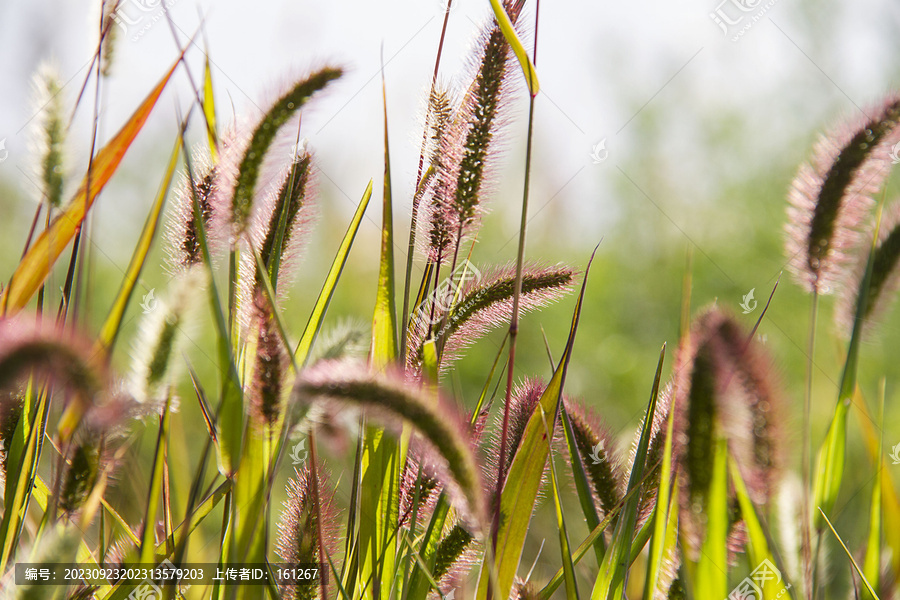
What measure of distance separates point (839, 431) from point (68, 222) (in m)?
1.09

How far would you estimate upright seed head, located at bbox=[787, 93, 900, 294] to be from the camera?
2.84 ft

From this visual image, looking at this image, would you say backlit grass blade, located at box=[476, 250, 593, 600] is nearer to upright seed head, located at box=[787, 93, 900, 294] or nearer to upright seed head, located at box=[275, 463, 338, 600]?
upright seed head, located at box=[275, 463, 338, 600]

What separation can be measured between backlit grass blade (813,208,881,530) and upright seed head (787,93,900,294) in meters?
0.07

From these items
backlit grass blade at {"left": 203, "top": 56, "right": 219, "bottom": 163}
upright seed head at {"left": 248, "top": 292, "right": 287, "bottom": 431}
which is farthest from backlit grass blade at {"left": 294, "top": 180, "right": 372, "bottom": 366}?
backlit grass blade at {"left": 203, "top": 56, "right": 219, "bottom": 163}

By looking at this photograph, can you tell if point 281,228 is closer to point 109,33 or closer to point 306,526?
point 306,526

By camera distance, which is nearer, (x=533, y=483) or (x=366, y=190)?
(x=533, y=483)

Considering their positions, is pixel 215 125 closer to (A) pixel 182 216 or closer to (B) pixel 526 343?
(A) pixel 182 216

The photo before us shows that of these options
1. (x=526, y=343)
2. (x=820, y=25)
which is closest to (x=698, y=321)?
(x=526, y=343)

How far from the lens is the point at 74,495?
2.37 feet

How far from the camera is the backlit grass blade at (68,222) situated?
78cm

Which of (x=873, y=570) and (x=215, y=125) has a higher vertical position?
(x=215, y=125)

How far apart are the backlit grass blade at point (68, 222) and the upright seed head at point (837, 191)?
0.93 m

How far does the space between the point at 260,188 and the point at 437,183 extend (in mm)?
234

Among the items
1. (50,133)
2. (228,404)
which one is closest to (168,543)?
(228,404)
